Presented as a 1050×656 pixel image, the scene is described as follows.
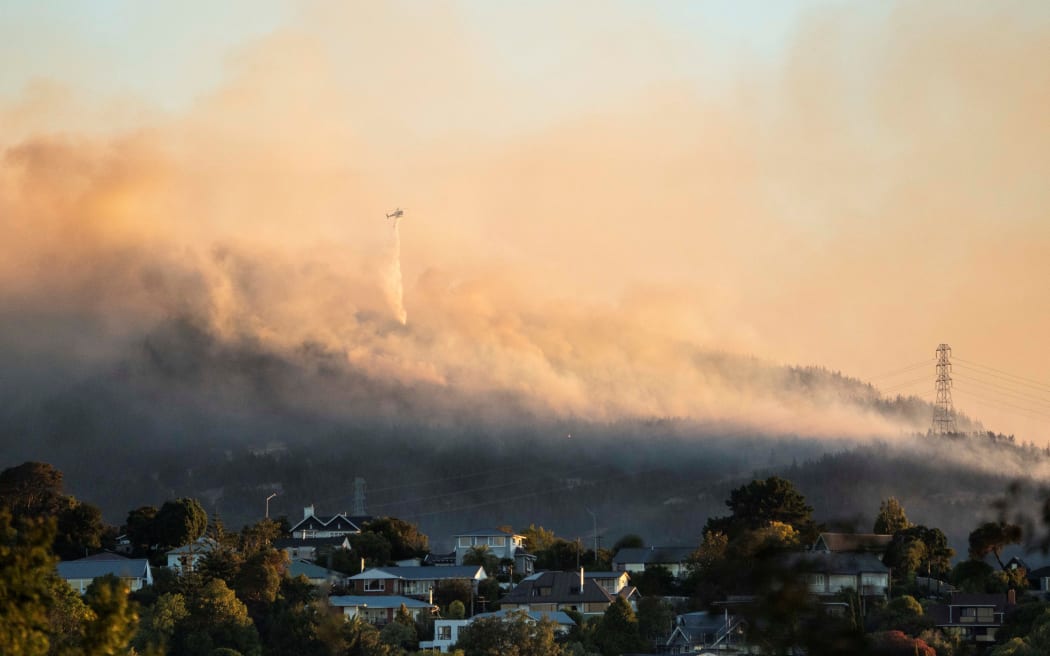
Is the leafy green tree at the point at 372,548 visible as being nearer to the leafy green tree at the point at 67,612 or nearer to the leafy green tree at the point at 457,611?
the leafy green tree at the point at 457,611

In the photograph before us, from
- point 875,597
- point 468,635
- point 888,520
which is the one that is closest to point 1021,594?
point 875,597

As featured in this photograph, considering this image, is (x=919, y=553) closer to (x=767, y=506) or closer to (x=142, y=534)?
(x=767, y=506)

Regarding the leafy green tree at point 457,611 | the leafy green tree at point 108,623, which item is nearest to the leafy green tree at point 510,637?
the leafy green tree at point 457,611

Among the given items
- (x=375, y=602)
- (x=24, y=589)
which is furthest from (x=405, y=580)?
(x=24, y=589)

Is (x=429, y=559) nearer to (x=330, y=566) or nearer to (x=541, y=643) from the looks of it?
(x=330, y=566)

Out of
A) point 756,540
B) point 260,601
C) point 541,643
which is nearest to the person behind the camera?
point 756,540
